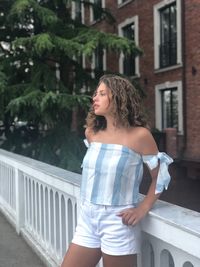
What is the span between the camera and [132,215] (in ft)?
8.68

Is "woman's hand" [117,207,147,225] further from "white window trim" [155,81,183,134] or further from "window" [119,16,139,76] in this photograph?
"window" [119,16,139,76]

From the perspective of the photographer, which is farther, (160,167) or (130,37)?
(130,37)

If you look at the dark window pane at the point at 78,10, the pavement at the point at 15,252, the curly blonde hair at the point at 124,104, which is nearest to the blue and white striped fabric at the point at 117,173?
the curly blonde hair at the point at 124,104

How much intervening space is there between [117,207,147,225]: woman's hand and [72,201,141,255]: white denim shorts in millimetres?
29

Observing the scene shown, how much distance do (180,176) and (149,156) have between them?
14.3 m

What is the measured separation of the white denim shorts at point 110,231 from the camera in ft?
8.77

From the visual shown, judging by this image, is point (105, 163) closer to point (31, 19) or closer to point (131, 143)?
point (131, 143)

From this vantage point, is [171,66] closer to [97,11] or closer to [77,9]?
[97,11]

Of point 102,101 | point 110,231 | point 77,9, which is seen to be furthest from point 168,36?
point 110,231

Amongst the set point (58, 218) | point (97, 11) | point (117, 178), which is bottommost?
point (58, 218)

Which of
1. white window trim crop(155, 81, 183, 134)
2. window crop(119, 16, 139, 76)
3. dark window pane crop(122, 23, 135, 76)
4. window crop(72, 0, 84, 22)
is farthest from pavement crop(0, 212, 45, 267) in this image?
dark window pane crop(122, 23, 135, 76)

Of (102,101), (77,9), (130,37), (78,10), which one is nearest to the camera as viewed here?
(102,101)

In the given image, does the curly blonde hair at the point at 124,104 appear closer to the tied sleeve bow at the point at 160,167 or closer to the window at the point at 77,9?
the tied sleeve bow at the point at 160,167

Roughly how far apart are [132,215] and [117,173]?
0.24 m
